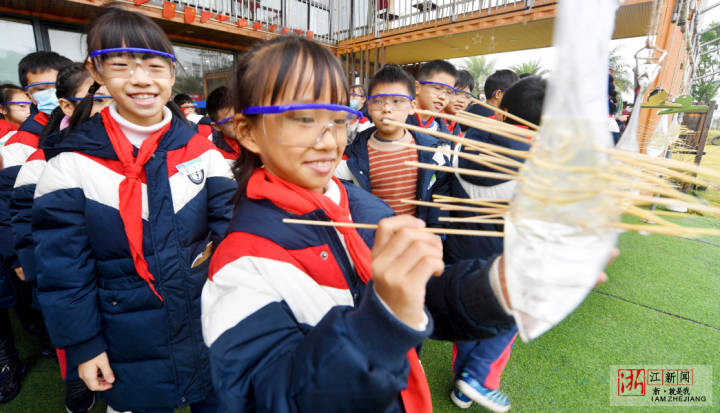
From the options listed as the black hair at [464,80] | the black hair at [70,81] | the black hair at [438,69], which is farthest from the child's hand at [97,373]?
the black hair at [464,80]

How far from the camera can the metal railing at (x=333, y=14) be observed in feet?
22.6

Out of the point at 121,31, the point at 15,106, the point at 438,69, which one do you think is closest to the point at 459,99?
the point at 438,69

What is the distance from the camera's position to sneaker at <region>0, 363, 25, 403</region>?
209cm

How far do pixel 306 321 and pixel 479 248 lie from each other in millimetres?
1395

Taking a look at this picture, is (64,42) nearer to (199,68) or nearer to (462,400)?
(199,68)

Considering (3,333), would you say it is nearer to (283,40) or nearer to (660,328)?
(283,40)

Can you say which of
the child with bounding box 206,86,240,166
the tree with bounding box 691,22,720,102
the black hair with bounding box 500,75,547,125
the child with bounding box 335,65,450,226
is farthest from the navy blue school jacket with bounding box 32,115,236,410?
the tree with bounding box 691,22,720,102

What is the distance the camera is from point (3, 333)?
225 cm

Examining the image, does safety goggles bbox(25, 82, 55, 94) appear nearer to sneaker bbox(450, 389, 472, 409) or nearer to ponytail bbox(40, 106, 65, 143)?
ponytail bbox(40, 106, 65, 143)

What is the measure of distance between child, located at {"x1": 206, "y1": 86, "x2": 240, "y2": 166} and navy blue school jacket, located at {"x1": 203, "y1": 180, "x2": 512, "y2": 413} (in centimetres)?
176

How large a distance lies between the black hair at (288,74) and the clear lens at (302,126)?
5cm

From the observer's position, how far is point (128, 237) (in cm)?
130

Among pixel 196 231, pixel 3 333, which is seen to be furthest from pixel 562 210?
pixel 3 333

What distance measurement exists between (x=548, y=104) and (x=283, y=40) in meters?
0.81
